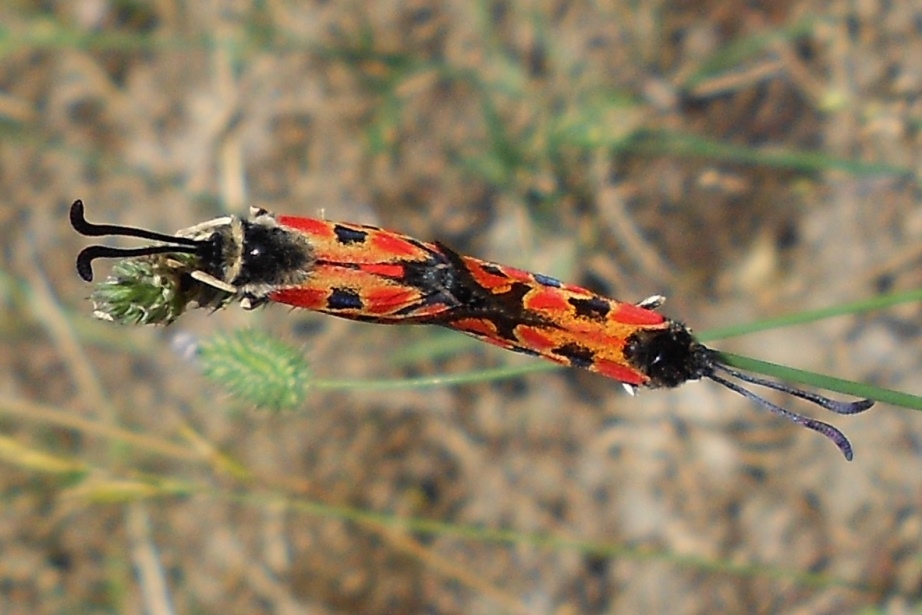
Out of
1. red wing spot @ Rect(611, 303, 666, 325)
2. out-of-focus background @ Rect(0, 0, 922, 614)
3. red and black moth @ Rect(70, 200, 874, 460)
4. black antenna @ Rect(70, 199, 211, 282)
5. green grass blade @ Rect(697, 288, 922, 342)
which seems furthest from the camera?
out-of-focus background @ Rect(0, 0, 922, 614)

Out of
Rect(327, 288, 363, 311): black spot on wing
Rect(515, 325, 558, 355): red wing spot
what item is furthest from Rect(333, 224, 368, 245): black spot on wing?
Rect(515, 325, 558, 355): red wing spot

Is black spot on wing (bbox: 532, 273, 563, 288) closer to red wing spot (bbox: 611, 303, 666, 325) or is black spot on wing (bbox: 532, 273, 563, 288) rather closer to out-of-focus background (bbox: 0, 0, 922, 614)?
red wing spot (bbox: 611, 303, 666, 325)

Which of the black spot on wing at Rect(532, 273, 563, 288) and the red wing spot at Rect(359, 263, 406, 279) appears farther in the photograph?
the black spot on wing at Rect(532, 273, 563, 288)

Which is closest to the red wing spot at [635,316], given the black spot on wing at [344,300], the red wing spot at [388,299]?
the red wing spot at [388,299]

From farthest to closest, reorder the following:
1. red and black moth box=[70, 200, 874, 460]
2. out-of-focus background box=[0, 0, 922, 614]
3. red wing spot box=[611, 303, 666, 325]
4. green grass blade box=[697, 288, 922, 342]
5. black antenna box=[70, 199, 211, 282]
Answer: out-of-focus background box=[0, 0, 922, 614] → green grass blade box=[697, 288, 922, 342] → red wing spot box=[611, 303, 666, 325] → red and black moth box=[70, 200, 874, 460] → black antenna box=[70, 199, 211, 282]

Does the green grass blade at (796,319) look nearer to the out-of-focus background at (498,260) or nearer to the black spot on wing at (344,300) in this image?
the black spot on wing at (344,300)

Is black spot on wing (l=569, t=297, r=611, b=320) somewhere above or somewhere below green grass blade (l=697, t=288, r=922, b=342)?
below

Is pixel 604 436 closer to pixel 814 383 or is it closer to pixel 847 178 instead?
pixel 847 178
